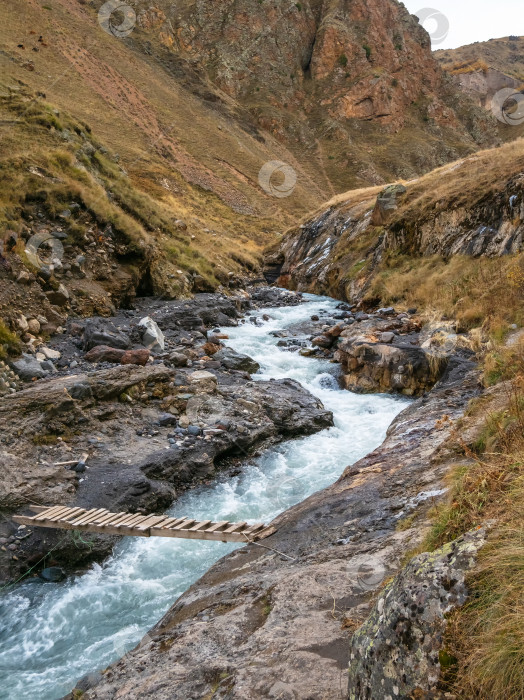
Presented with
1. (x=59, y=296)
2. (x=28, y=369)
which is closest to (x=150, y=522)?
(x=28, y=369)

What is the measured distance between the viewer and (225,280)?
23062 mm

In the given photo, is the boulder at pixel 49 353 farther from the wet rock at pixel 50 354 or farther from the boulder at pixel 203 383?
the boulder at pixel 203 383

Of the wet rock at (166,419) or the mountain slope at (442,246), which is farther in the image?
the mountain slope at (442,246)

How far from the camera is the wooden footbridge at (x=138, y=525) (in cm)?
502

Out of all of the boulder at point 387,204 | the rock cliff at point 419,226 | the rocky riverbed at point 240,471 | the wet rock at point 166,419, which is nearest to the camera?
the rocky riverbed at point 240,471

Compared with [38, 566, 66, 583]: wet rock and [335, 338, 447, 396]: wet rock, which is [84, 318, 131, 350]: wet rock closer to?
[335, 338, 447, 396]: wet rock

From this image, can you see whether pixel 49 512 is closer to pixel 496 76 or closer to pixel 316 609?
pixel 316 609

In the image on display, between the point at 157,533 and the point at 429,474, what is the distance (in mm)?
3014

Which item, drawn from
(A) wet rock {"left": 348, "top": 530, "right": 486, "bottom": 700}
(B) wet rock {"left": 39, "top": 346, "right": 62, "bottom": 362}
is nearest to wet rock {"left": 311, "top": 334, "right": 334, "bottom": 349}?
(B) wet rock {"left": 39, "top": 346, "right": 62, "bottom": 362}

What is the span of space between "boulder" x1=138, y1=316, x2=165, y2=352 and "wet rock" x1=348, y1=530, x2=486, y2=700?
10029 mm

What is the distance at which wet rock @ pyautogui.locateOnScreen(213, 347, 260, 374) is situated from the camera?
11.4 meters

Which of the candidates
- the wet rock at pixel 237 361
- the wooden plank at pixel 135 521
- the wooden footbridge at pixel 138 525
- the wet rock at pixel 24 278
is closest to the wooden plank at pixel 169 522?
the wooden footbridge at pixel 138 525

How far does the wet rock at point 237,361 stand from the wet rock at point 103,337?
2.25 metres

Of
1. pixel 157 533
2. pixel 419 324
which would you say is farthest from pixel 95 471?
pixel 419 324
